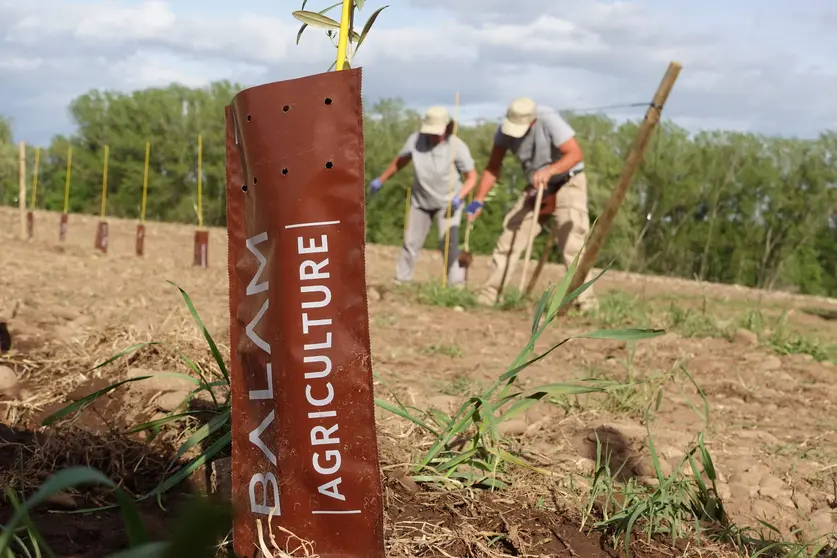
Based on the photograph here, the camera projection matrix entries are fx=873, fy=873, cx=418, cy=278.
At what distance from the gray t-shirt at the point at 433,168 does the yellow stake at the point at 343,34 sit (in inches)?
247

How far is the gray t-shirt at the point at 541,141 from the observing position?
647cm

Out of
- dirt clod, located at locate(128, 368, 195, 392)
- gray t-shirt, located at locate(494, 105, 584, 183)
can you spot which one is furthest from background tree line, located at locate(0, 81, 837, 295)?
dirt clod, located at locate(128, 368, 195, 392)

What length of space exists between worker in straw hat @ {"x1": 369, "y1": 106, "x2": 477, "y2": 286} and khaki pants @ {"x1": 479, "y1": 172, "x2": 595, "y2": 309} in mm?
901

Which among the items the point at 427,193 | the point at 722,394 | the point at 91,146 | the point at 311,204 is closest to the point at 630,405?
the point at 722,394

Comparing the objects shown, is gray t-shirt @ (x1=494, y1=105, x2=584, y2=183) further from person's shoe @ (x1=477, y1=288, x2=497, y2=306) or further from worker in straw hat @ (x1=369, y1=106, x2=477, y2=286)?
worker in straw hat @ (x1=369, y1=106, x2=477, y2=286)

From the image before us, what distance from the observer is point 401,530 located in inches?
72.9

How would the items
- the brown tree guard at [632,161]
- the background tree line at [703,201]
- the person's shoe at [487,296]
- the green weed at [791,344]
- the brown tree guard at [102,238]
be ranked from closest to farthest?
1. the green weed at [791,344]
2. the brown tree guard at [632,161]
3. the person's shoe at [487,296]
4. the brown tree guard at [102,238]
5. the background tree line at [703,201]

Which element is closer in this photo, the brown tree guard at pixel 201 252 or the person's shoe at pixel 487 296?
the person's shoe at pixel 487 296

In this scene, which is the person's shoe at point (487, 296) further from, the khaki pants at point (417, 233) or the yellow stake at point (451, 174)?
the khaki pants at point (417, 233)

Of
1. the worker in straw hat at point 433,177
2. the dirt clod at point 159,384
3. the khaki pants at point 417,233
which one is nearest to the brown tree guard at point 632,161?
the worker in straw hat at point 433,177

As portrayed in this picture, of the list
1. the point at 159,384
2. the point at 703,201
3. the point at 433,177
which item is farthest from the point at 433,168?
the point at 703,201

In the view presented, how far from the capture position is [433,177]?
798 cm

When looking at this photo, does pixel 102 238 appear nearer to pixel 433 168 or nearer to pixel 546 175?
pixel 433 168

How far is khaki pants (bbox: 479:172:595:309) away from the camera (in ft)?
21.6
